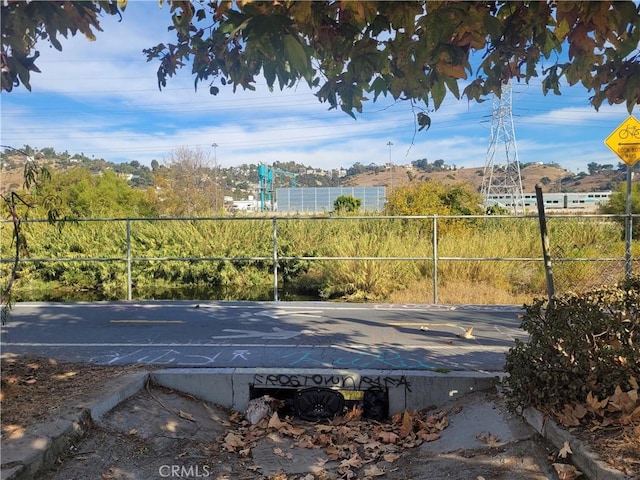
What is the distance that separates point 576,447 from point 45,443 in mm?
3248

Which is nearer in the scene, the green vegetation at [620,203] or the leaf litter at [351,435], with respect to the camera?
the leaf litter at [351,435]

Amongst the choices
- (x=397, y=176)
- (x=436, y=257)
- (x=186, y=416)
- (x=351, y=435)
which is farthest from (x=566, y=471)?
(x=397, y=176)

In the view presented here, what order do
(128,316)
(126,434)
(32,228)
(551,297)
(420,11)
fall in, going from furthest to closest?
1. (32,228)
2. (128,316)
3. (551,297)
4. (126,434)
5. (420,11)

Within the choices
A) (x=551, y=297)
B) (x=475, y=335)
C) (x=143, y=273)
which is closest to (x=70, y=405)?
(x=551, y=297)

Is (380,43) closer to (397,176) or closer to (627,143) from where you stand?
(627,143)

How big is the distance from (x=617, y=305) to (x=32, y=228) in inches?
719

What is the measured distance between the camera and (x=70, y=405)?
380 centimetres

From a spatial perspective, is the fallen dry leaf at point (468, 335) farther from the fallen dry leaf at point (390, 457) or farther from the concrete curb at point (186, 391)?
the fallen dry leaf at point (390, 457)

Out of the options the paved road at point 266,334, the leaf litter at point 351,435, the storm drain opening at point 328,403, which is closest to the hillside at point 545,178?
the paved road at point 266,334

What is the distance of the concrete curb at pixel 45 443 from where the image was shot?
2925mm

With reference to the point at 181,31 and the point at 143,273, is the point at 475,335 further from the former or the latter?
the point at 143,273
